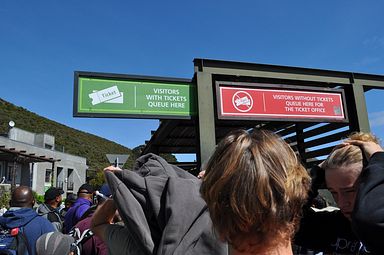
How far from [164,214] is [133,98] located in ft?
13.5

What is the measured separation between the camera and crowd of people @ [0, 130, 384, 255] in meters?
1.12

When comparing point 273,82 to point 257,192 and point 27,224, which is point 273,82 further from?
point 257,192

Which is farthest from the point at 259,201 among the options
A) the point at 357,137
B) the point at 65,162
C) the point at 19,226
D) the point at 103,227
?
the point at 65,162

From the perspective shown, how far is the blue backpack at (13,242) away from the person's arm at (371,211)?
3.41 meters

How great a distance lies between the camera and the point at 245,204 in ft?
3.64

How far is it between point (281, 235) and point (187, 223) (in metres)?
0.50

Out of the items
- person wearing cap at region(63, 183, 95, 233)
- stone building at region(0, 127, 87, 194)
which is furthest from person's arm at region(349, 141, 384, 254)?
stone building at region(0, 127, 87, 194)

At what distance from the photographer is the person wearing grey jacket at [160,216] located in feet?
4.91

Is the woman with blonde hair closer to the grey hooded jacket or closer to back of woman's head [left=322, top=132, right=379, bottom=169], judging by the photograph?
back of woman's head [left=322, top=132, right=379, bottom=169]

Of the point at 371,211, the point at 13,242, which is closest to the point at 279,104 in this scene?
the point at 13,242

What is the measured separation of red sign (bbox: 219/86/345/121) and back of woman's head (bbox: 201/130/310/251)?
456cm

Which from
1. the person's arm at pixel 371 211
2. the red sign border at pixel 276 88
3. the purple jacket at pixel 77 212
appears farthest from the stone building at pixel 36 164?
the person's arm at pixel 371 211

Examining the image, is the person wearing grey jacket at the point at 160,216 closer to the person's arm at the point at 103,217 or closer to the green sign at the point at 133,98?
the person's arm at the point at 103,217

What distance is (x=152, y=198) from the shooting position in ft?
5.18
